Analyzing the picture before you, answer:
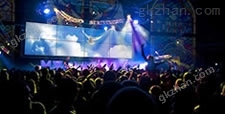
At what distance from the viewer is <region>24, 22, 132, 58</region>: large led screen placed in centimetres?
1760

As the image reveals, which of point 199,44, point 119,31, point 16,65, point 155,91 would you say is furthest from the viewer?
point 199,44

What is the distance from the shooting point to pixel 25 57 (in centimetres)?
1745

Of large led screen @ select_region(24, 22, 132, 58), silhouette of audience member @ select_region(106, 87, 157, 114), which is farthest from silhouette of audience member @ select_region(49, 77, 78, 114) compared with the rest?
large led screen @ select_region(24, 22, 132, 58)

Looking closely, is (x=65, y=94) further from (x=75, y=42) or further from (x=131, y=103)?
(x=75, y=42)

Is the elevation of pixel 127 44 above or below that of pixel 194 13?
below

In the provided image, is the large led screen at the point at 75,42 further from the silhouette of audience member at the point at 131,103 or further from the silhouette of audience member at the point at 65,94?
the silhouette of audience member at the point at 131,103

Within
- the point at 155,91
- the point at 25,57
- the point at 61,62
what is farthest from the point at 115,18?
the point at 155,91

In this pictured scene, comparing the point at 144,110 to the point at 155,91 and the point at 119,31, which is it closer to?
the point at 155,91

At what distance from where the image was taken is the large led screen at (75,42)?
57.7ft

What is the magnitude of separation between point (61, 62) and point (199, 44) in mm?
10327

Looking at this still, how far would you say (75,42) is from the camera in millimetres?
18844

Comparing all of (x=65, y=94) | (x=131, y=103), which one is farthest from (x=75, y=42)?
(x=131, y=103)

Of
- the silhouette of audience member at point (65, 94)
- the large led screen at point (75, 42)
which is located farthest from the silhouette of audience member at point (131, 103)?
the large led screen at point (75, 42)

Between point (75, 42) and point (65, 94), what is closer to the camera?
point (65, 94)
